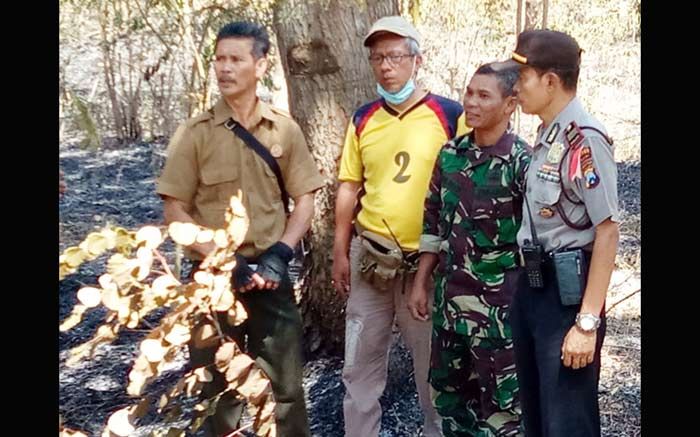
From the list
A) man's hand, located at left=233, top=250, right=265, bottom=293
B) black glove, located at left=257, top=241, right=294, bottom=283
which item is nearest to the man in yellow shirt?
black glove, located at left=257, top=241, right=294, bottom=283

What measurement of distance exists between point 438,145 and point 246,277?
944 mm

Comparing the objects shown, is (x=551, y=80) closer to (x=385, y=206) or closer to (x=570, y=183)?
(x=570, y=183)

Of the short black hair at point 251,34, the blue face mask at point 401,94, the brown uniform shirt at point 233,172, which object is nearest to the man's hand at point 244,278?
the brown uniform shirt at point 233,172

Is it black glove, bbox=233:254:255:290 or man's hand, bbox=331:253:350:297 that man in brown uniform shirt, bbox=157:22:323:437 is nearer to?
black glove, bbox=233:254:255:290

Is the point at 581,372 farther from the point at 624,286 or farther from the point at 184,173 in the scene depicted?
the point at 624,286

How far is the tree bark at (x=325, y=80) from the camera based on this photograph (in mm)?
4402

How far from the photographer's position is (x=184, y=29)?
5.77m

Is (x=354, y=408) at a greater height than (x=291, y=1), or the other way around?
(x=291, y=1)

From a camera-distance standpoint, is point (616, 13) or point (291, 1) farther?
point (616, 13)

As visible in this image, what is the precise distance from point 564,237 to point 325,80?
6.32 ft

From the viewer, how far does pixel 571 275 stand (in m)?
2.84
